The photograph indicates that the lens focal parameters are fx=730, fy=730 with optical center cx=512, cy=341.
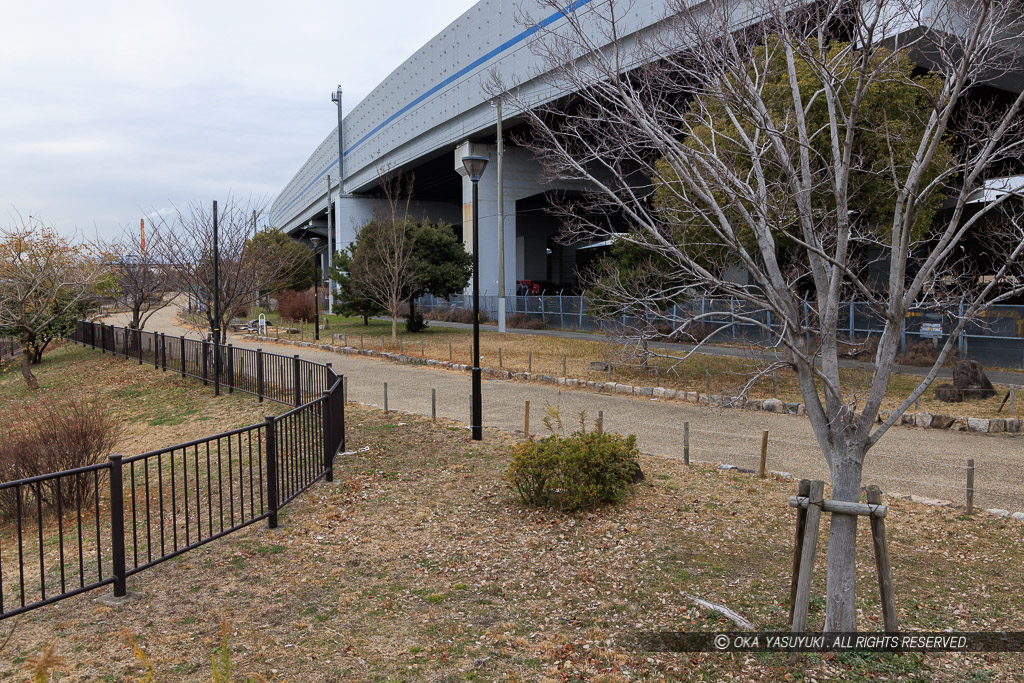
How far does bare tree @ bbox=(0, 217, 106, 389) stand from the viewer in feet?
68.6

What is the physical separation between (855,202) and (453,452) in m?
10.1

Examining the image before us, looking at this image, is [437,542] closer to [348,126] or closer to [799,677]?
[799,677]

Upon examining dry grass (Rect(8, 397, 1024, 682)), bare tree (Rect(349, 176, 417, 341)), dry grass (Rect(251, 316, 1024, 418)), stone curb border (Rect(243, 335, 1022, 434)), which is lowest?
dry grass (Rect(8, 397, 1024, 682))

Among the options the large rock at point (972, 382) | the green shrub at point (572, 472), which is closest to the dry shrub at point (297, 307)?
the large rock at point (972, 382)

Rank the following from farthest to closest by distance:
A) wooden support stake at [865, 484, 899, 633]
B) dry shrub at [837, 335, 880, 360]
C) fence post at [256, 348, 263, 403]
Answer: fence post at [256, 348, 263, 403] → dry shrub at [837, 335, 880, 360] → wooden support stake at [865, 484, 899, 633]

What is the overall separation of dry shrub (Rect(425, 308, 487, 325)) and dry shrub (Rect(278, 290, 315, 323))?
6735 mm

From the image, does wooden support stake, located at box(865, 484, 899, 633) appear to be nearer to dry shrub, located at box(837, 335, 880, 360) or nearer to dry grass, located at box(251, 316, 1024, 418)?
dry shrub, located at box(837, 335, 880, 360)

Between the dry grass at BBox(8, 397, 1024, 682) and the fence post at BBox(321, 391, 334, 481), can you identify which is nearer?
the dry grass at BBox(8, 397, 1024, 682)

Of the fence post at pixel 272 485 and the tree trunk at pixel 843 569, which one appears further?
the fence post at pixel 272 485

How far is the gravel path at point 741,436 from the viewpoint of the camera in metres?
8.89

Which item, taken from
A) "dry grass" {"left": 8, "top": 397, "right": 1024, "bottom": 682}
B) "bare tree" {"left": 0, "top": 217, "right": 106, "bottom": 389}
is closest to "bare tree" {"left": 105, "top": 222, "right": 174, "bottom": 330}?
"bare tree" {"left": 0, "top": 217, "right": 106, "bottom": 389}

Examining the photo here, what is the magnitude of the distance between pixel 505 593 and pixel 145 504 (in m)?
4.55

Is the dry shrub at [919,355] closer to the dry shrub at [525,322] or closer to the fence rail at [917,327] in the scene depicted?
the fence rail at [917,327]

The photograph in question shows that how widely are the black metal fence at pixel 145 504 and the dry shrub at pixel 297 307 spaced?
2988 cm
